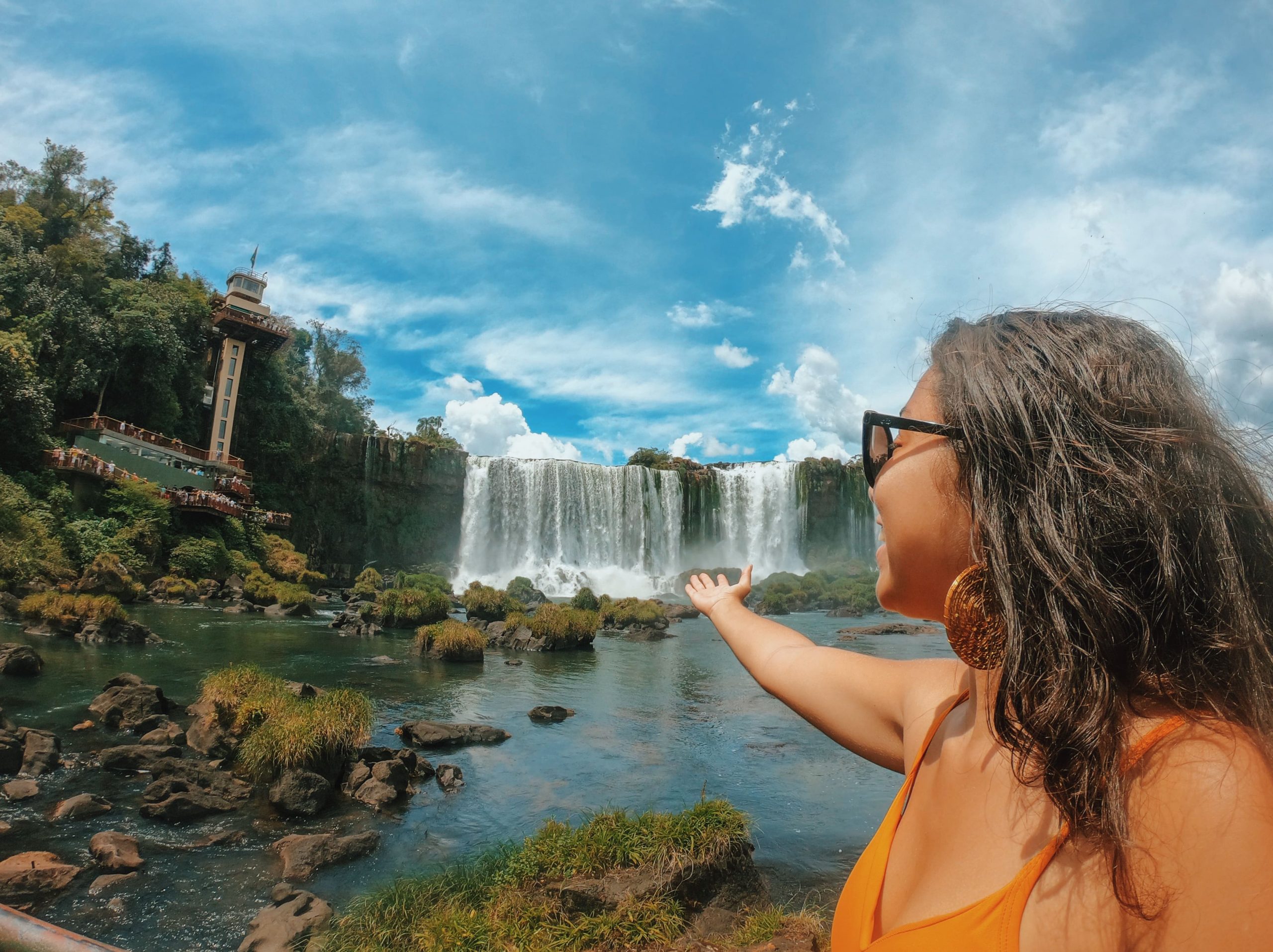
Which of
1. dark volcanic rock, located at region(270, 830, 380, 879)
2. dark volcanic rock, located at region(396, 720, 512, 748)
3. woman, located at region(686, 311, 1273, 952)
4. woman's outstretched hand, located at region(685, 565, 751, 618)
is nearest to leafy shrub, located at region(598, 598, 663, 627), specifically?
dark volcanic rock, located at region(396, 720, 512, 748)

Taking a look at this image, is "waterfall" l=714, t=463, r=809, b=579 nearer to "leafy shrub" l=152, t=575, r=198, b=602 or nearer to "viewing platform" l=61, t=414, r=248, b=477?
"viewing platform" l=61, t=414, r=248, b=477

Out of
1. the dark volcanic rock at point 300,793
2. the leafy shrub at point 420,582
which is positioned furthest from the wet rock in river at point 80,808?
the leafy shrub at point 420,582

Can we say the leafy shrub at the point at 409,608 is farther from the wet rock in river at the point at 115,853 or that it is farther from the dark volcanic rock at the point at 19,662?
the wet rock in river at the point at 115,853

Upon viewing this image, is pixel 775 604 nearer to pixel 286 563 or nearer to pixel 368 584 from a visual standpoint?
pixel 368 584

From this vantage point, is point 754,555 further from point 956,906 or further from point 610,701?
point 956,906

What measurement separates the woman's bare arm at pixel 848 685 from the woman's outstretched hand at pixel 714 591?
0.09 meters

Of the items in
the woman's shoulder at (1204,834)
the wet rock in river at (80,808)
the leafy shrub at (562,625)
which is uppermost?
the woman's shoulder at (1204,834)

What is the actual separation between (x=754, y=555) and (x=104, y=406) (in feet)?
108

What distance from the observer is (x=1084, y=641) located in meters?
0.85

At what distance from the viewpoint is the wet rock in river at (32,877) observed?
5234 millimetres

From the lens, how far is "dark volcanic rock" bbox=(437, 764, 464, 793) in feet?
26.5

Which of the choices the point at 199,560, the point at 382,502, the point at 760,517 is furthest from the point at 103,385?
the point at 760,517

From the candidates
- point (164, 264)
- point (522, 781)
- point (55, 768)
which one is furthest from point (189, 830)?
point (164, 264)

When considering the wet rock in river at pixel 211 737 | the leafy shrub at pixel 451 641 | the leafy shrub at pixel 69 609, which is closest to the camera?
the wet rock in river at pixel 211 737
